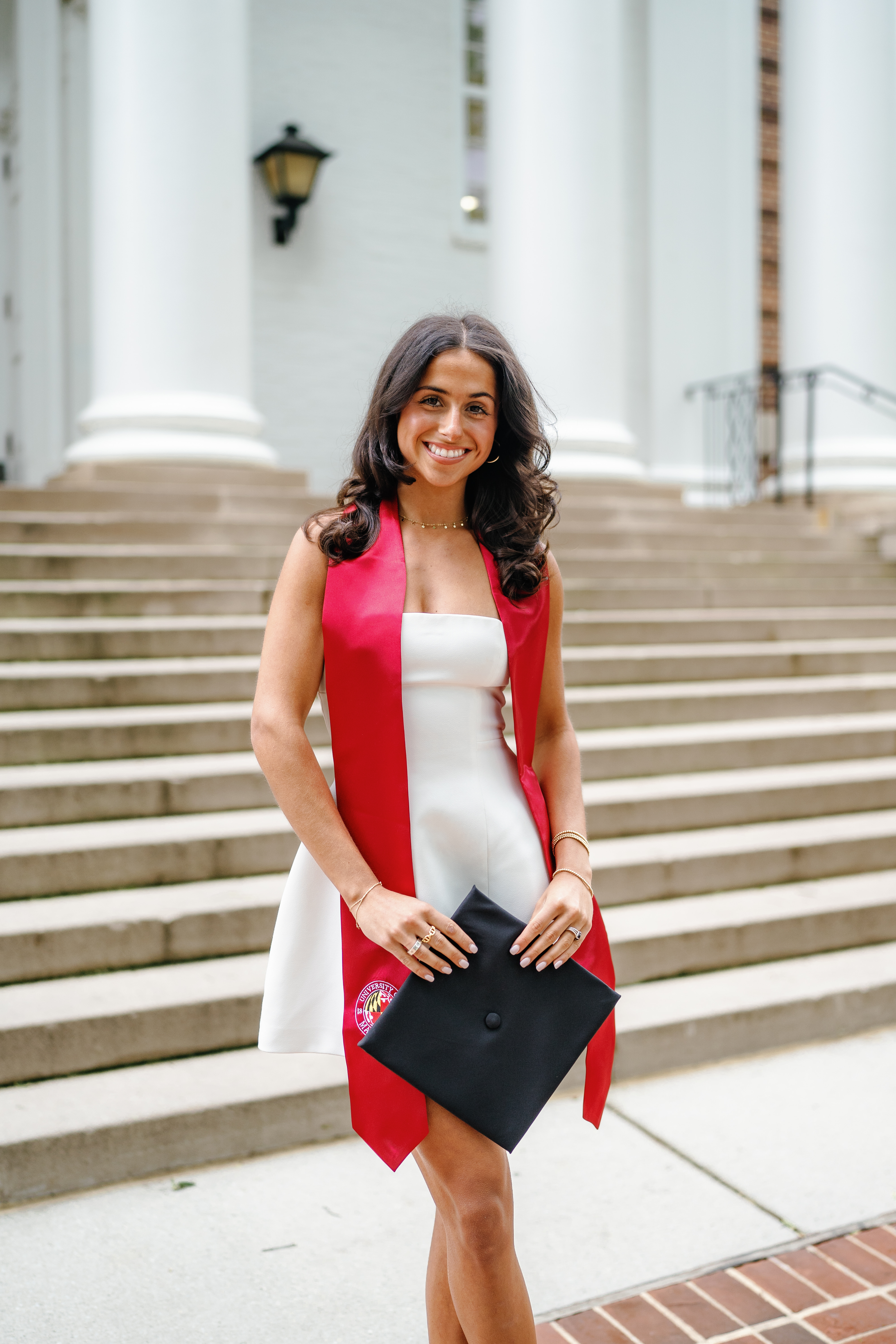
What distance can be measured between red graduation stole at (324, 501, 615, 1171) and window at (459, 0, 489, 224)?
Result: 1011 centimetres

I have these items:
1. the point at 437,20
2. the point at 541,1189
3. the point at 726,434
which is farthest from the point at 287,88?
the point at 541,1189

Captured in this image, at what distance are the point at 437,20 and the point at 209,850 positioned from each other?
948cm

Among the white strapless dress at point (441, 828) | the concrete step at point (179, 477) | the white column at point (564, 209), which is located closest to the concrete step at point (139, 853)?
the white strapless dress at point (441, 828)

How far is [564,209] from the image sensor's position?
8.33 metres

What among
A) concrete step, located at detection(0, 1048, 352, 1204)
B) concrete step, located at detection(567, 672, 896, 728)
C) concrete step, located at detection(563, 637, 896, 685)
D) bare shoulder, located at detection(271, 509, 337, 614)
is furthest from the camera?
concrete step, located at detection(563, 637, 896, 685)

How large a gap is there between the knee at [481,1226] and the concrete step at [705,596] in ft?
16.5

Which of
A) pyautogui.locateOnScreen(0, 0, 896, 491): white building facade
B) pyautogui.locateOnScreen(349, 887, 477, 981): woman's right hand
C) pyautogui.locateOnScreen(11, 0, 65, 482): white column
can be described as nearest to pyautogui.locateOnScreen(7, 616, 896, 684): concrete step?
pyautogui.locateOnScreen(0, 0, 896, 491): white building facade

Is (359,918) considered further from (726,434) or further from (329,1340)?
(726,434)

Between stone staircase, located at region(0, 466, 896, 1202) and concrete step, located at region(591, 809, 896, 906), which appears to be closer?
stone staircase, located at region(0, 466, 896, 1202)

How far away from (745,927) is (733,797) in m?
0.85

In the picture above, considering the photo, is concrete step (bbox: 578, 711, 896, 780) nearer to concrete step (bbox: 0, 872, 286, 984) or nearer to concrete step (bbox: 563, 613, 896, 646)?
concrete step (bbox: 563, 613, 896, 646)

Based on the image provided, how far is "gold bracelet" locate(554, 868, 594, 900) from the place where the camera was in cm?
185

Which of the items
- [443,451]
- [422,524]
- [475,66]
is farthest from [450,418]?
[475,66]

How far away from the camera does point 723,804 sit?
196 inches
